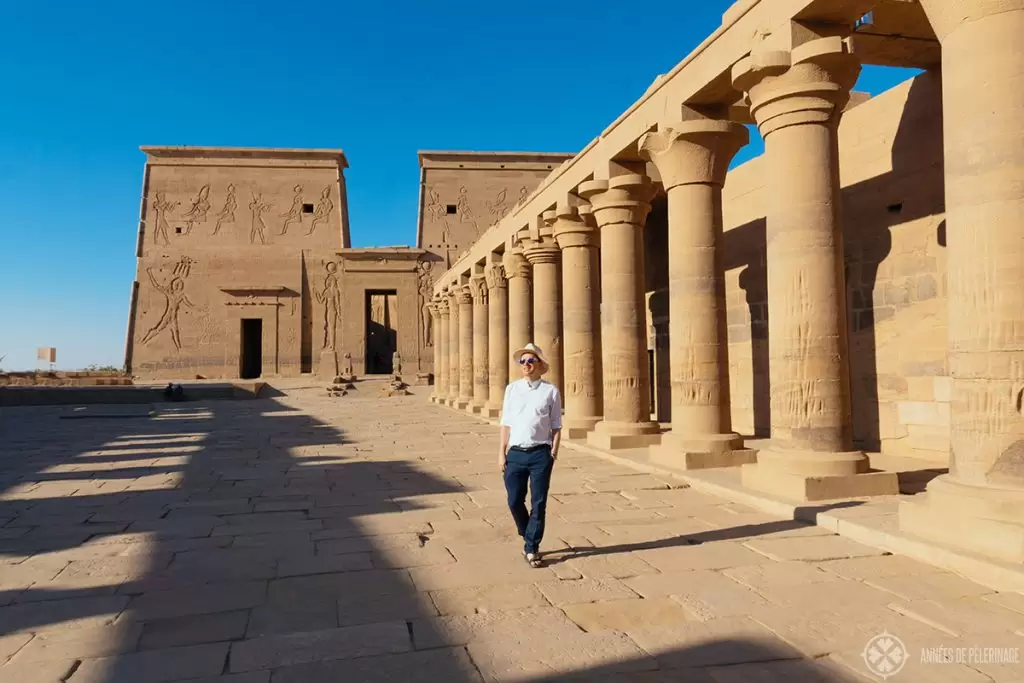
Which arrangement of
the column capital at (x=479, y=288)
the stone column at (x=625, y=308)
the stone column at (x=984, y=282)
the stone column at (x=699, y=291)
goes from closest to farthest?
the stone column at (x=984, y=282), the stone column at (x=699, y=291), the stone column at (x=625, y=308), the column capital at (x=479, y=288)

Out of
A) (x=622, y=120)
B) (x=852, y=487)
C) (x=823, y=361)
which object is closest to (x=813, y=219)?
(x=823, y=361)

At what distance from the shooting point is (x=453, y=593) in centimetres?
366

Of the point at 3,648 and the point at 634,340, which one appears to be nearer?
the point at 3,648

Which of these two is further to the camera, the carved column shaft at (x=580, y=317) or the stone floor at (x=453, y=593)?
the carved column shaft at (x=580, y=317)

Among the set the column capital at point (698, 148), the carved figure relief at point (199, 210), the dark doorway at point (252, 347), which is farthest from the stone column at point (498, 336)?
the carved figure relief at point (199, 210)

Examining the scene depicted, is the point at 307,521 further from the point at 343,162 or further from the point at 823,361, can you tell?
the point at 343,162

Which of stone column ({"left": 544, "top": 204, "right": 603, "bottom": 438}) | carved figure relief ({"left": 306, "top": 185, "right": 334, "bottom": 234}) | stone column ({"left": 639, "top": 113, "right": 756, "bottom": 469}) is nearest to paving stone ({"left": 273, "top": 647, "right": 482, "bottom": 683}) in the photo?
stone column ({"left": 639, "top": 113, "right": 756, "bottom": 469})

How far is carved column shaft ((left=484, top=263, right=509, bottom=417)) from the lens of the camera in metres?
15.7

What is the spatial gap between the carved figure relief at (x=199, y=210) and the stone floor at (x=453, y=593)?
29073mm

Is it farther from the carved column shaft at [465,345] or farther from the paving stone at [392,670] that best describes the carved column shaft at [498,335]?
the paving stone at [392,670]

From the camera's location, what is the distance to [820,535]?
4.68 metres

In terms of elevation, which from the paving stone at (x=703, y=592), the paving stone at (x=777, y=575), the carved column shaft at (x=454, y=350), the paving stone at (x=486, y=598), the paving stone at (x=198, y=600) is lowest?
the paving stone at (x=198, y=600)

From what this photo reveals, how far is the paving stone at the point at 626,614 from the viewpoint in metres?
3.19

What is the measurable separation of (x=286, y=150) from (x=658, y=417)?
90.6ft
